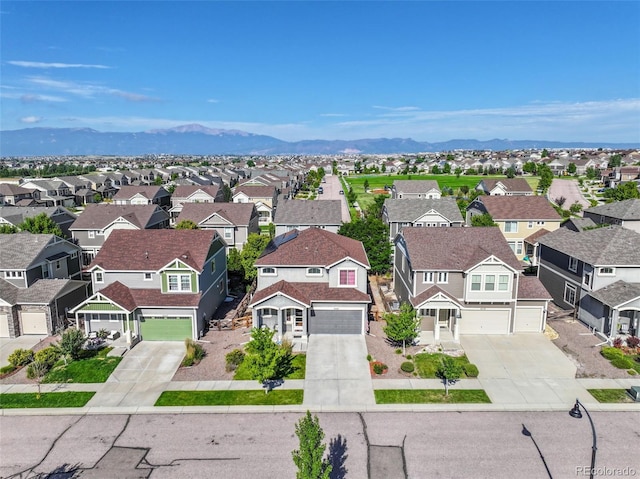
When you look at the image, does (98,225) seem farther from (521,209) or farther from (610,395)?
(521,209)

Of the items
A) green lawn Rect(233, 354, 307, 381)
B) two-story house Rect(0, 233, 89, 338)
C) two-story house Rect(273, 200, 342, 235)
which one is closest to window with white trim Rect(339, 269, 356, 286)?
green lawn Rect(233, 354, 307, 381)

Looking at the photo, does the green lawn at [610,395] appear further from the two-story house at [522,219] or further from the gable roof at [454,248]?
the two-story house at [522,219]

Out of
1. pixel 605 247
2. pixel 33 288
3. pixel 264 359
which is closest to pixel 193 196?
pixel 33 288

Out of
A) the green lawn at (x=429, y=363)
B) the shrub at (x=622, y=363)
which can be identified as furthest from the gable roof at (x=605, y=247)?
the green lawn at (x=429, y=363)

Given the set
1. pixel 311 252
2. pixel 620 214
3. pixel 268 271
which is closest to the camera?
pixel 268 271

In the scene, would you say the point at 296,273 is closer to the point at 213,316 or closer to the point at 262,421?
the point at 213,316

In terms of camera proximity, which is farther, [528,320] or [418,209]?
[418,209]

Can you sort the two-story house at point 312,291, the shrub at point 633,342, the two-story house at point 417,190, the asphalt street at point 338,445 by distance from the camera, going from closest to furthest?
the asphalt street at point 338,445 < the shrub at point 633,342 < the two-story house at point 312,291 < the two-story house at point 417,190
